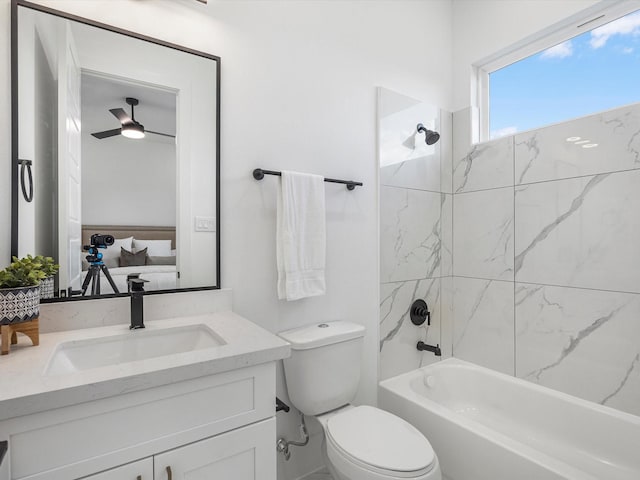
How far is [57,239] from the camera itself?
3.89 feet

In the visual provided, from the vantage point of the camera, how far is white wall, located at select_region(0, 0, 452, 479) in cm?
145

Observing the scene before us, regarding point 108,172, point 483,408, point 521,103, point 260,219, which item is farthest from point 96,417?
point 521,103

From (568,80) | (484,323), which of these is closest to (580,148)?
(568,80)

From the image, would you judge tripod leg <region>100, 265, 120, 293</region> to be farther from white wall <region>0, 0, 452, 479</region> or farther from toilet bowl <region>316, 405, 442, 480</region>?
toilet bowl <region>316, 405, 442, 480</region>

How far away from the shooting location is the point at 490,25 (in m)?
2.13

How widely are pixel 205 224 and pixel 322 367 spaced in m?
0.78

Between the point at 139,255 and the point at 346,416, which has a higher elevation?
the point at 139,255

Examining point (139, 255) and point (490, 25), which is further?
point (490, 25)

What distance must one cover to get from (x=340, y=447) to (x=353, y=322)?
67 cm

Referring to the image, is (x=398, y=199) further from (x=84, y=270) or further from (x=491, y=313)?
(x=84, y=270)

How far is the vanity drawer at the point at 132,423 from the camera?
74 centimetres

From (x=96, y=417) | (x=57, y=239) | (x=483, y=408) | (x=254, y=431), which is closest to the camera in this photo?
(x=96, y=417)

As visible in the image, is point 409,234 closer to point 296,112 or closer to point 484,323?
point 484,323

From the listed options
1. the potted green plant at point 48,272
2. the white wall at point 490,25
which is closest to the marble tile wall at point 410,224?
the white wall at point 490,25
